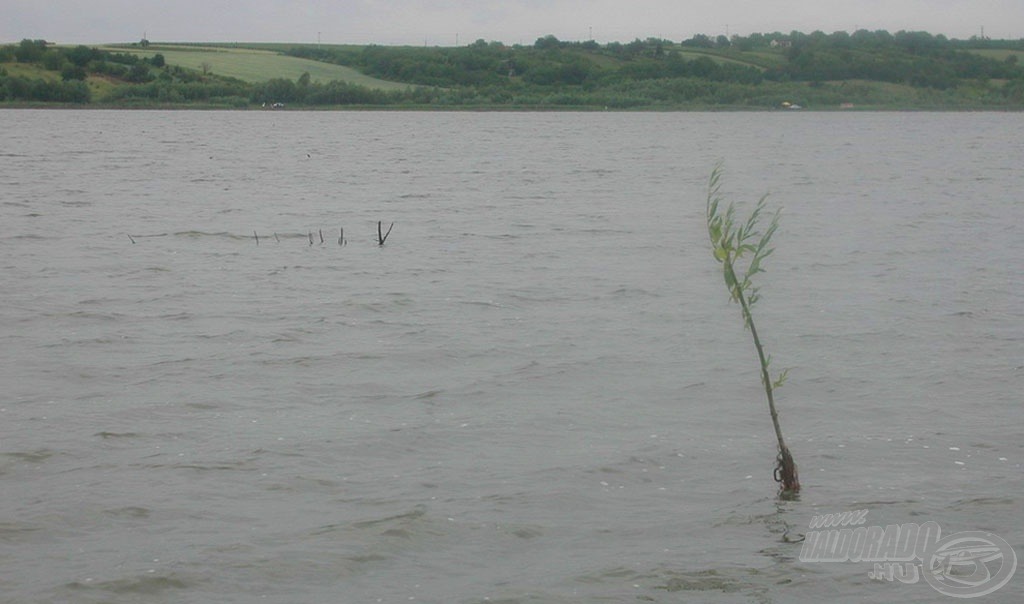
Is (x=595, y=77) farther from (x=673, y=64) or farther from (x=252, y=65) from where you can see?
(x=252, y=65)

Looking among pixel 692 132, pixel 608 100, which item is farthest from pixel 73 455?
pixel 608 100

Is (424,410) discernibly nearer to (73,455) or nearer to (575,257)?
(73,455)

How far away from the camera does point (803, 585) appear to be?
6.97 meters

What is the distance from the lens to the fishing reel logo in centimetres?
704

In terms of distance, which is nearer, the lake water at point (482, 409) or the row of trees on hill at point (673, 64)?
the lake water at point (482, 409)

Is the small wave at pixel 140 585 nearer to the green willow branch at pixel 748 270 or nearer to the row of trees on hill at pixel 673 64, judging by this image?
the green willow branch at pixel 748 270

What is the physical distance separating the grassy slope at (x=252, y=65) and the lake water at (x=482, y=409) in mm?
123573

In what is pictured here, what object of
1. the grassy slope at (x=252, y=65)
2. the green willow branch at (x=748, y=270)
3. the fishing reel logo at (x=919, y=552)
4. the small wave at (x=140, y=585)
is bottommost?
the small wave at (x=140, y=585)

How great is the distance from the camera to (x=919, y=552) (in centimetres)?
743

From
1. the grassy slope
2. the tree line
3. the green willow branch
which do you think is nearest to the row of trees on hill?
the tree line

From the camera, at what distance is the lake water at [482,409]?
732cm

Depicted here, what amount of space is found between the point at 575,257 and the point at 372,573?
14.6 meters

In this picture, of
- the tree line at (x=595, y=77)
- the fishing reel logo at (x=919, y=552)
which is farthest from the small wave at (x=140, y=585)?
the tree line at (x=595, y=77)

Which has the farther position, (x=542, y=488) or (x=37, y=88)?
(x=37, y=88)
